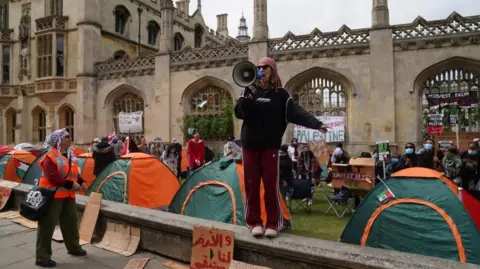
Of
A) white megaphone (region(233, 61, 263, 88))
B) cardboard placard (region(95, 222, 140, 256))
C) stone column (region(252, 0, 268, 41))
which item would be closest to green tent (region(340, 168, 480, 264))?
white megaphone (region(233, 61, 263, 88))

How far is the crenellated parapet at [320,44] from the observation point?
14680 mm

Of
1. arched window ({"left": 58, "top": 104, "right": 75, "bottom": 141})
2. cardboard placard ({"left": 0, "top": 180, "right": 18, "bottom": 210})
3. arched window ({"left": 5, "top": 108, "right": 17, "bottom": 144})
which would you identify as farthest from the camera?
arched window ({"left": 5, "top": 108, "right": 17, "bottom": 144})

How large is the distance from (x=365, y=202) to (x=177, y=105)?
1502 cm

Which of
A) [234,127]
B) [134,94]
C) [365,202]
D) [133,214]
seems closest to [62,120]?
[134,94]

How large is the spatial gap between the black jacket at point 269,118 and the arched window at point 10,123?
87.4ft

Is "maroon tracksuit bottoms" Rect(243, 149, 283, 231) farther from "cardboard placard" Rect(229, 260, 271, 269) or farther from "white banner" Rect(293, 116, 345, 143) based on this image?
"white banner" Rect(293, 116, 345, 143)

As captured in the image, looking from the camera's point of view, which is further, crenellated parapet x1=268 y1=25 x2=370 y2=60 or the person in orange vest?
crenellated parapet x1=268 y1=25 x2=370 y2=60

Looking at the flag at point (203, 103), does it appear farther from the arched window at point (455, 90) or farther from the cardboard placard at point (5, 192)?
the cardboard placard at point (5, 192)

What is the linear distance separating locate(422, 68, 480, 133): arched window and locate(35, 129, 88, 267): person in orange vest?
506 inches

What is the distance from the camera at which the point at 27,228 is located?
6.07m

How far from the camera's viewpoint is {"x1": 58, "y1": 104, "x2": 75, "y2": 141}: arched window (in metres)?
22.3

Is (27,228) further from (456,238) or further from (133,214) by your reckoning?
(456,238)

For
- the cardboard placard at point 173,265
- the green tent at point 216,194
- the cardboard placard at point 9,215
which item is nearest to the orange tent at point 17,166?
the cardboard placard at point 9,215

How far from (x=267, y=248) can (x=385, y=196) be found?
1.84 metres
